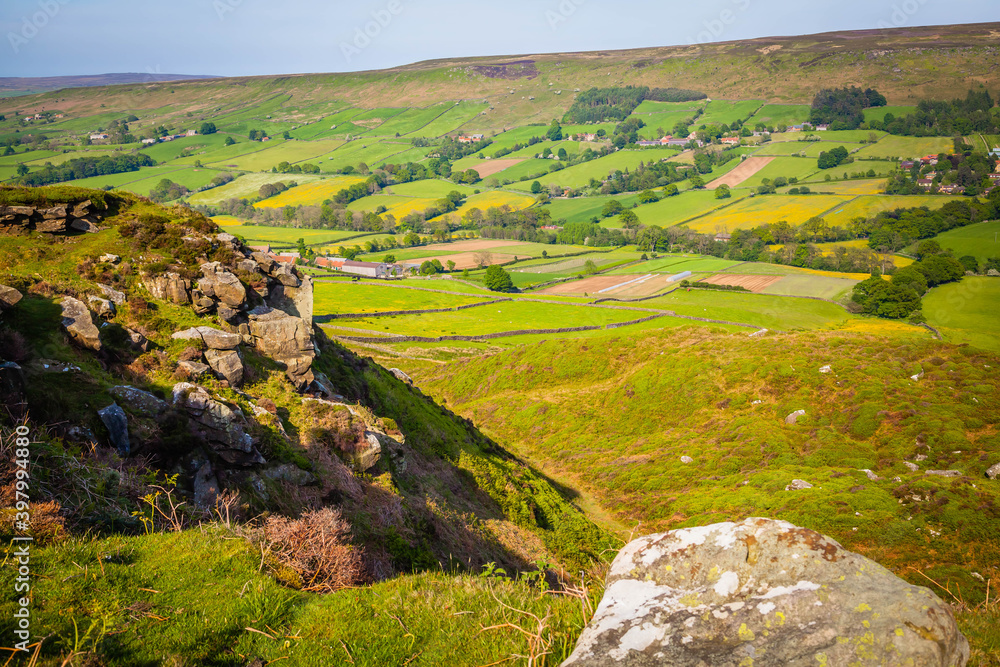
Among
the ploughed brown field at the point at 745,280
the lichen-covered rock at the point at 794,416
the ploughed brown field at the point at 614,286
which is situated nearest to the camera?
the lichen-covered rock at the point at 794,416

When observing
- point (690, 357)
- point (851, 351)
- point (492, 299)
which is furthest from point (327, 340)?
point (492, 299)

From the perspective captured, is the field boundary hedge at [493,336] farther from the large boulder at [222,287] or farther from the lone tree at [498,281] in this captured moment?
the large boulder at [222,287]

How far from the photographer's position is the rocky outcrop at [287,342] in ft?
79.8

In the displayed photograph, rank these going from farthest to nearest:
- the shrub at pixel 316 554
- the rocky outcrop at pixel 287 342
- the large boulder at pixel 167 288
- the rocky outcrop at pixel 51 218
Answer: the rocky outcrop at pixel 287 342 < the rocky outcrop at pixel 51 218 < the large boulder at pixel 167 288 < the shrub at pixel 316 554

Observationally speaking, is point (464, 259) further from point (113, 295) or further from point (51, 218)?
point (113, 295)

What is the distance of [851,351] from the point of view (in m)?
50.3

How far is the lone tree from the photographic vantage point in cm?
14662

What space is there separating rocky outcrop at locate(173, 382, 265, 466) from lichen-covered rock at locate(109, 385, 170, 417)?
A: 652 millimetres

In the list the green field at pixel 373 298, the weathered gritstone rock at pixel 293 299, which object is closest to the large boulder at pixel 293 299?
the weathered gritstone rock at pixel 293 299

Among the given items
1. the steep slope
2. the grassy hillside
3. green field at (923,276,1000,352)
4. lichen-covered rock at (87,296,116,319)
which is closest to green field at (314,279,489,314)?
the grassy hillside

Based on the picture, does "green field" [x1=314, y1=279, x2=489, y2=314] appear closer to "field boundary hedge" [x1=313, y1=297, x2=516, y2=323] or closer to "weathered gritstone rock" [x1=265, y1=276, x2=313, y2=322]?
"field boundary hedge" [x1=313, y1=297, x2=516, y2=323]

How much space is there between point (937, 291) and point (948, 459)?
115 metres

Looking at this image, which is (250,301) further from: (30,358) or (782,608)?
(782,608)

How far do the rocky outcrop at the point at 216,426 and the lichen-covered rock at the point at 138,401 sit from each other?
0.65 metres
